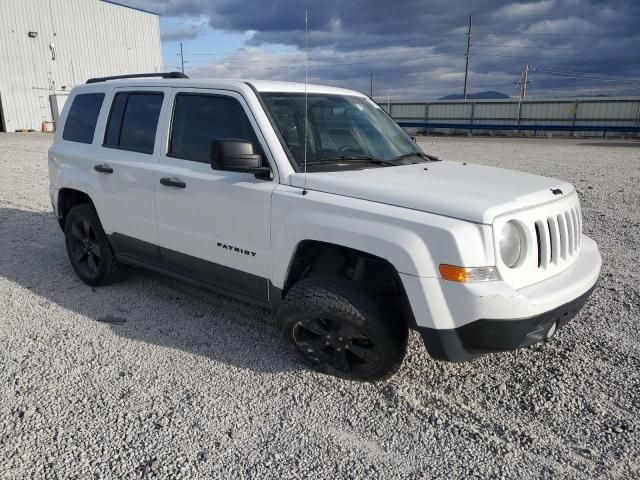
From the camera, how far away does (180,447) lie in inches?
107

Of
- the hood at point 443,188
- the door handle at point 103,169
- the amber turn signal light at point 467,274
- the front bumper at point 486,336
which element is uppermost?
the hood at point 443,188

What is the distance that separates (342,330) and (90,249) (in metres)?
3.04

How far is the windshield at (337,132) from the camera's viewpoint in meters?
3.60

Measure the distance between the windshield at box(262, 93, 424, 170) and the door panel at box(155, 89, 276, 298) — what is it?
242mm

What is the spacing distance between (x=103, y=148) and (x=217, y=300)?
1.71m

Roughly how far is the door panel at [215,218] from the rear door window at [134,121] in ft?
0.76

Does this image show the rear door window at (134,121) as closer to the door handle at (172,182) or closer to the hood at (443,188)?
the door handle at (172,182)

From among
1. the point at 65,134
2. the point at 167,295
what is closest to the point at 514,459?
the point at 167,295

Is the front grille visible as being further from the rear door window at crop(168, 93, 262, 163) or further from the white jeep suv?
the rear door window at crop(168, 93, 262, 163)

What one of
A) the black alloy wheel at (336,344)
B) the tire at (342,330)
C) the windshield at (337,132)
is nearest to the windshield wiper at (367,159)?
the windshield at (337,132)

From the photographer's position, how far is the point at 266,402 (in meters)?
3.15

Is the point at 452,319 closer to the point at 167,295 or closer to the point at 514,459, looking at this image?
the point at 514,459

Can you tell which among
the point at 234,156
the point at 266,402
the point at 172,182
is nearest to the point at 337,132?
the point at 234,156

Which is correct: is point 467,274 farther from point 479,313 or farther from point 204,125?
point 204,125
